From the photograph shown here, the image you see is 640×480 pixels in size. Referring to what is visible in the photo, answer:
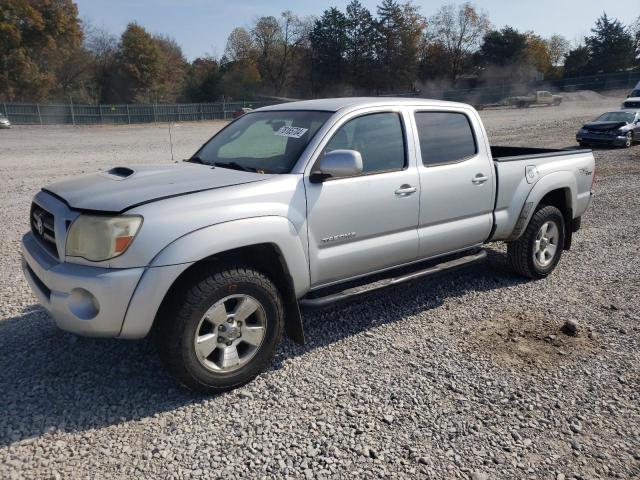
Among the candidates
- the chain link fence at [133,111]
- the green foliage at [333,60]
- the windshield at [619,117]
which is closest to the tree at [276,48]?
the green foliage at [333,60]

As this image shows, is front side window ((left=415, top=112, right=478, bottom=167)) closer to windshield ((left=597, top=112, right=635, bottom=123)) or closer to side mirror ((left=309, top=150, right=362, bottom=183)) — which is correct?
side mirror ((left=309, top=150, right=362, bottom=183))

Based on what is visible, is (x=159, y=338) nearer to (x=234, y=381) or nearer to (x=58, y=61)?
(x=234, y=381)

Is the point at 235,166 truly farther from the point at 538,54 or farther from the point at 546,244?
the point at 538,54

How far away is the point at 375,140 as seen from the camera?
4277 millimetres

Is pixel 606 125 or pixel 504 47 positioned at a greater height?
pixel 504 47

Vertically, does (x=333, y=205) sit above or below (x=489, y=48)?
below

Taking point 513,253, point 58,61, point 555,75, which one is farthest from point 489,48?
point 513,253

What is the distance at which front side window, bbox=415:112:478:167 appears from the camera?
4.56 meters

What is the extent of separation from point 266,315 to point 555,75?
86982 millimetres

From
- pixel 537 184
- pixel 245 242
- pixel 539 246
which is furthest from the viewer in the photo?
pixel 539 246

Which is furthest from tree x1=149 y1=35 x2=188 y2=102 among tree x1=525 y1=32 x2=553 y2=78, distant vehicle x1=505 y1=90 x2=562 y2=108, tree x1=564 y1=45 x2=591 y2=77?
tree x1=564 y1=45 x2=591 y2=77

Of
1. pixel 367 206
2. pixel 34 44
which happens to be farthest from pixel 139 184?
pixel 34 44

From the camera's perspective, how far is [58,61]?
172 feet

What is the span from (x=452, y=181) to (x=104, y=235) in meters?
2.90
